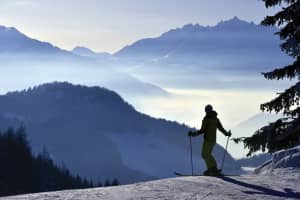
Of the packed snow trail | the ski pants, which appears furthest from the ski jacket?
the packed snow trail

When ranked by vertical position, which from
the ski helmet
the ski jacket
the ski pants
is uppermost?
the ski helmet

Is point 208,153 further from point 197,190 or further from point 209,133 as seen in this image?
point 197,190

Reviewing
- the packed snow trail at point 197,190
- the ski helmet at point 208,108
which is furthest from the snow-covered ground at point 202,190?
the ski helmet at point 208,108

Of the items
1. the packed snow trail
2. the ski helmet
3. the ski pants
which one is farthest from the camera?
the ski pants

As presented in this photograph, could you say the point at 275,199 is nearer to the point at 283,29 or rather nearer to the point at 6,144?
the point at 283,29

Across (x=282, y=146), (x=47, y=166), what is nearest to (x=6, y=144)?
(x=47, y=166)

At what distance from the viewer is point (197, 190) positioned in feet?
40.9

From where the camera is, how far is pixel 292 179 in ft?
48.6

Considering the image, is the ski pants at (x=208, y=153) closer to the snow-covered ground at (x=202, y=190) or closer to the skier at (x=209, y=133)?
the skier at (x=209, y=133)

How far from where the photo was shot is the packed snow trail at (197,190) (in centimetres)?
1160

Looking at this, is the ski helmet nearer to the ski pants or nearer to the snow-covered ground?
the ski pants

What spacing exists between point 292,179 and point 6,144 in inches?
4825

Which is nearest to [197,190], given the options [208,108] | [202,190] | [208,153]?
[202,190]

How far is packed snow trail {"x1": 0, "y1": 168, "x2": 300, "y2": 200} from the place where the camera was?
11602 millimetres
